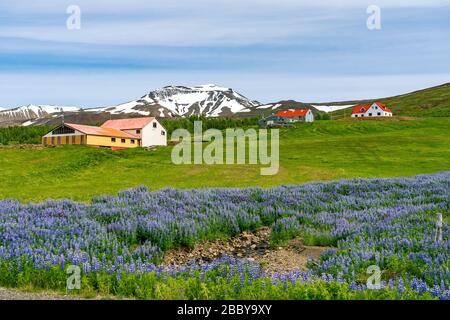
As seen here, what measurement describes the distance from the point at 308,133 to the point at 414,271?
256 ft

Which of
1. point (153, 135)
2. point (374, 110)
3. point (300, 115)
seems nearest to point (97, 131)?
point (153, 135)

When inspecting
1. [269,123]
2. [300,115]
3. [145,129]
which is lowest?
[145,129]

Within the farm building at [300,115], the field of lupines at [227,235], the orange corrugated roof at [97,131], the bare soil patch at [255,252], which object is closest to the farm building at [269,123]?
the orange corrugated roof at [97,131]

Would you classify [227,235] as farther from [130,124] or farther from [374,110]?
[374,110]

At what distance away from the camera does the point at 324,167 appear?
147ft

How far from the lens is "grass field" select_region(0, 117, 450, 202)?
3634 cm

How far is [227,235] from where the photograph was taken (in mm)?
12352

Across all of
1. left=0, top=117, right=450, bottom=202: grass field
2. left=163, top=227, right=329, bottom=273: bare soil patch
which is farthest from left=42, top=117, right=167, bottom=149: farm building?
left=163, top=227, right=329, bottom=273: bare soil patch

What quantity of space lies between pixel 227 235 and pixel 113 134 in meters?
79.2

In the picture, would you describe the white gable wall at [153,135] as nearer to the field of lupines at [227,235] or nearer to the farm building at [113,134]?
the farm building at [113,134]

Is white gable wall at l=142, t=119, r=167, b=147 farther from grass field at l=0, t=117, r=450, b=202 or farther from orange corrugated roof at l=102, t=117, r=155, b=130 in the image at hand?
grass field at l=0, t=117, r=450, b=202
